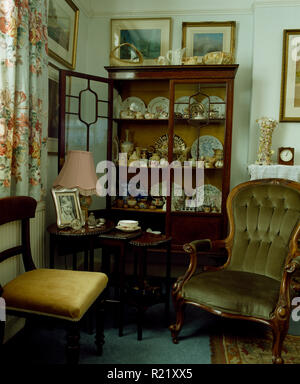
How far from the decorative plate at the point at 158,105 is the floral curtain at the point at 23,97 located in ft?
4.73

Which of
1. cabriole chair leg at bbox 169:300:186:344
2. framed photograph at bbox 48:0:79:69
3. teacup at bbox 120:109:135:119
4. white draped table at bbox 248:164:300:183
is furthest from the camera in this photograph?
teacup at bbox 120:109:135:119

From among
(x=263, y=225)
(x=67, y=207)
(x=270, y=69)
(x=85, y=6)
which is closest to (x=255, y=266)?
(x=263, y=225)

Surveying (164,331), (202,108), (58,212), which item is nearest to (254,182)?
(202,108)

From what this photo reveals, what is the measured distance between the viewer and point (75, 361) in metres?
1.73

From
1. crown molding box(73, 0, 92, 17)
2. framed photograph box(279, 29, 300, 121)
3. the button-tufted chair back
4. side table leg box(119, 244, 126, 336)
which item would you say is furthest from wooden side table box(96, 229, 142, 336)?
crown molding box(73, 0, 92, 17)

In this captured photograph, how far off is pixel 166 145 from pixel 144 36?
1.27m

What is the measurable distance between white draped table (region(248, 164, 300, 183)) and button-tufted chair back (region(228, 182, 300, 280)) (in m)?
0.63

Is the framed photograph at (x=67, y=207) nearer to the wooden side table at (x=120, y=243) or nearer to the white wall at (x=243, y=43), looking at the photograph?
the wooden side table at (x=120, y=243)

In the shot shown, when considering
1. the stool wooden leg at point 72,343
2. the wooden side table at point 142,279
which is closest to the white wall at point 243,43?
the wooden side table at point 142,279

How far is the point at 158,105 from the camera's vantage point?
381cm

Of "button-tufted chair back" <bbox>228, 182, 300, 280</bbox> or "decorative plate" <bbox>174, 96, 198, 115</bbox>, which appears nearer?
"button-tufted chair back" <bbox>228, 182, 300, 280</bbox>

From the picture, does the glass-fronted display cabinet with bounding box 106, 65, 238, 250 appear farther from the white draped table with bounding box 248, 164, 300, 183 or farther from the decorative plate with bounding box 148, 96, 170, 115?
the white draped table with bounding box 248, 164, 300, 183

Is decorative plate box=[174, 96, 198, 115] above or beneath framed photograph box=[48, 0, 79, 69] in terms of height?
beneath

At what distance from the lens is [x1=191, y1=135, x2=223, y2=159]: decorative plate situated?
3575 mm
